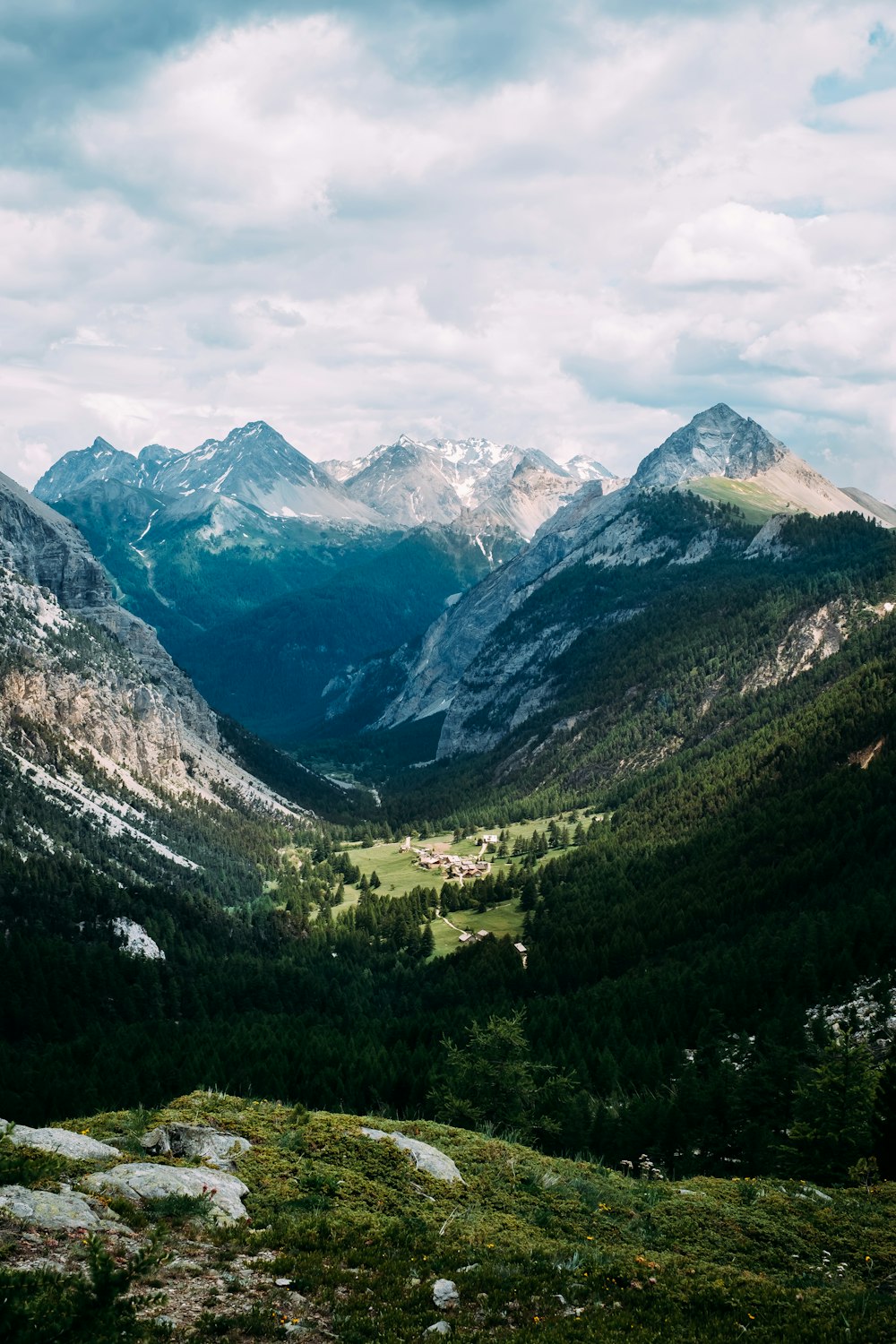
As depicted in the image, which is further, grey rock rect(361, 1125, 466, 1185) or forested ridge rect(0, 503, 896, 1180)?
forested ridge rect(0, 503, 896, 1180)

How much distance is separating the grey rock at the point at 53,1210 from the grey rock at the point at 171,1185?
1721 mm

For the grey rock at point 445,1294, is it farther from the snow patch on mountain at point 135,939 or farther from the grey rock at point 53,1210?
the snow patch on mountain at point 135,939

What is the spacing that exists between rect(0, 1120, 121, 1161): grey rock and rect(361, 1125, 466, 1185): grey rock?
12.7 m

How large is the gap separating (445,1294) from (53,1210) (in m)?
13.0

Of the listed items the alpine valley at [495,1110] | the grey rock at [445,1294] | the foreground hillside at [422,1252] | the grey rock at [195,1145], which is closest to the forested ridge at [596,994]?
the alpine valley at [495,1110]

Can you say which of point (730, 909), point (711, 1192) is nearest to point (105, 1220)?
point (711, 1192)

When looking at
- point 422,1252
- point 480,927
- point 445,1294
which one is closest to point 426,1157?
point 422,1252

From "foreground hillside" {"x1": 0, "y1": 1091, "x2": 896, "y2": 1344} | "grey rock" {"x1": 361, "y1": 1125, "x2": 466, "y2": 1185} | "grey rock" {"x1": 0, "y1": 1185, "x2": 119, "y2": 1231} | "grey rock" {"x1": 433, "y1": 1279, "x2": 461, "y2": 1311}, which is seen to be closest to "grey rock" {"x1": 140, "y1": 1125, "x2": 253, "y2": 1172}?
"foreground hillside" {"x1": 0, "y1": 1091, "x2": 896, "y2": 1344}

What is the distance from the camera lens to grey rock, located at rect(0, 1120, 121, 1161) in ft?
119

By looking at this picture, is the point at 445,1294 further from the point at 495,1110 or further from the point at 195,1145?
the point at 495,1110

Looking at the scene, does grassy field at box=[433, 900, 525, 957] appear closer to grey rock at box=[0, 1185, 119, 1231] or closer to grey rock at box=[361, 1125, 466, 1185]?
grey rock at box=[361, 1125, 466, 1185]

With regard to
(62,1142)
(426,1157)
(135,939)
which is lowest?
(426,1157)

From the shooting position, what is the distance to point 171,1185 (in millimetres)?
35281

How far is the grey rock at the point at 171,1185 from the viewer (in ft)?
112
